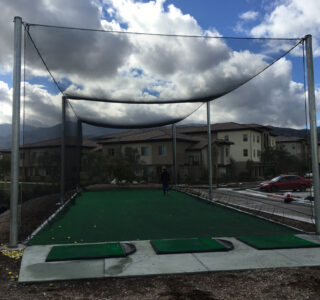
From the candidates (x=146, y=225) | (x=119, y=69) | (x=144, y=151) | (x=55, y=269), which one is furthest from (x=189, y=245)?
(x=144, y=151)

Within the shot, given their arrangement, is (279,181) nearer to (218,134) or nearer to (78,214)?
(78,214)

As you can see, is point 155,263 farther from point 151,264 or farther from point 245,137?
point 245,137

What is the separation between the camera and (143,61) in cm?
627

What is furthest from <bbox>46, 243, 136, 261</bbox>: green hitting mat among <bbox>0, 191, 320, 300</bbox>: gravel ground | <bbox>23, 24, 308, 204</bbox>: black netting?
<bbox>23, 24, 308, 204</bbox>: black netting

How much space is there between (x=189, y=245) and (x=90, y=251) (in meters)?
1.37

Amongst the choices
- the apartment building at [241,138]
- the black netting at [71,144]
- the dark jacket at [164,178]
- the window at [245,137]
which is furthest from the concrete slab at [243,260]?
the window at [245,137]

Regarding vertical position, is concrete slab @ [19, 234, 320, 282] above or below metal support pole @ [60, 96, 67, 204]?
below

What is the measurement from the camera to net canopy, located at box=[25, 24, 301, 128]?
18.7 ft

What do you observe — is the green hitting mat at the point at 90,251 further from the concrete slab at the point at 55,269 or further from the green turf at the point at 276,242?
the green turf at the point at 276,242

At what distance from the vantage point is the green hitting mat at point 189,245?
4.26 m

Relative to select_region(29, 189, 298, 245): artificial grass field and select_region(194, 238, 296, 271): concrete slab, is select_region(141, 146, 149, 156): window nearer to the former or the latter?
select_region(29, 189, 298, 245): artificial grass field

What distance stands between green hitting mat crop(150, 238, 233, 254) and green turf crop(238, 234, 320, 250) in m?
0.38

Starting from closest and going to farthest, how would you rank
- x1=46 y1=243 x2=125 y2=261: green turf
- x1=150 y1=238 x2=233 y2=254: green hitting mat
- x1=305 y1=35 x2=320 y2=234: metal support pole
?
x1=46 y1=243 x2=125 y2=261: green turf → x1=150 y1=238 x2=233 y2=254: green hitting mat → x1=305 y1=35 x2=320 y2=234: metal support pole

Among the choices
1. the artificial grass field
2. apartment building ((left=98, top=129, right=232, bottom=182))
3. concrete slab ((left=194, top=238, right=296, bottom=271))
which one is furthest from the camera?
apartment building ((left=98, top=129, right=232, bottom=182))
